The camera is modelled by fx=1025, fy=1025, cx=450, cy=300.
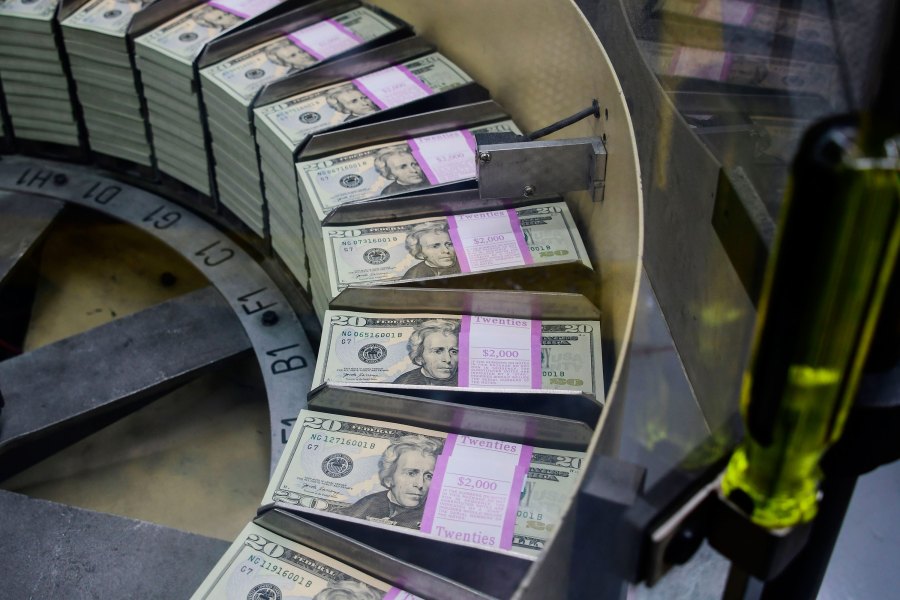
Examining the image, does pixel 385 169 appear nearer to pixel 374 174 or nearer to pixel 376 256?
pixel 374 174

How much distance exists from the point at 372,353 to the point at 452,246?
359mm

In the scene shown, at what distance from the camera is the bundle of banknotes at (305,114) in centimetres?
282

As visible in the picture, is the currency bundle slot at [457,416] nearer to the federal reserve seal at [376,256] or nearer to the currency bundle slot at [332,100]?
the federal reserve seal at [376,256]

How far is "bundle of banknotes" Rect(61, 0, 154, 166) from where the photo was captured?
3.29 meters

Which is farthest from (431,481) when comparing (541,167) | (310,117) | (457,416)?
(310,117)

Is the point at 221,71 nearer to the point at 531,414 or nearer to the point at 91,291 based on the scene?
the point at 91,291

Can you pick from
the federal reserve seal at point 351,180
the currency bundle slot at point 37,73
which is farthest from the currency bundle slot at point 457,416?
the currency bundle slot at point 37,73

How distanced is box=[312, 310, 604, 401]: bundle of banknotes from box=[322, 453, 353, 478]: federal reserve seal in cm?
17

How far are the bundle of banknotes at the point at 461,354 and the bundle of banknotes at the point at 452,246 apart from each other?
12 cm

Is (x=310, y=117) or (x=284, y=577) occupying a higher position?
(x=310, y=117)

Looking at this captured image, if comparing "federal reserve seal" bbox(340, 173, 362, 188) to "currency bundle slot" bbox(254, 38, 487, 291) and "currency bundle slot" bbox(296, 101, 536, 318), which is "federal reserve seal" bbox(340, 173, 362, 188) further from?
"currency bundle slot" bbox(254, 38, 487, 291)

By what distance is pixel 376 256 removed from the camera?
2443 millimetres

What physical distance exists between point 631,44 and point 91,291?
2.11m

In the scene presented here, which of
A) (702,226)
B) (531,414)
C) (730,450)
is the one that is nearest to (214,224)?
(531,414)
